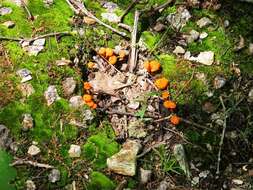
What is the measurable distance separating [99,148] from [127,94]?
0.72m

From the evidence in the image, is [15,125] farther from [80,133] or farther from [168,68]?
[168,68]

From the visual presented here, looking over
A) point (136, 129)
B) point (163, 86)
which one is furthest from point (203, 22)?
point (136, 129)

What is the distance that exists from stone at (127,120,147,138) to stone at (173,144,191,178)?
0.35m

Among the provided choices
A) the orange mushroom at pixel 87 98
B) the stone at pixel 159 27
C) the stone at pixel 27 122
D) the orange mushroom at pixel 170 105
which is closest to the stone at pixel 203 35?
the stone at pixel 159 27

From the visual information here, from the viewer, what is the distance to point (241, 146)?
13.7 feet

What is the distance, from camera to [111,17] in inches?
195

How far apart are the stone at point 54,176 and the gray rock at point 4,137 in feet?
1.70

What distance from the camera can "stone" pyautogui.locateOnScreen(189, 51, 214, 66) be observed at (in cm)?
467

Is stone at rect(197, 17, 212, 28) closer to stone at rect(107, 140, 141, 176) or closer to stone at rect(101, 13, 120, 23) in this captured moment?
stone at rect(101, 13, 120, 23)

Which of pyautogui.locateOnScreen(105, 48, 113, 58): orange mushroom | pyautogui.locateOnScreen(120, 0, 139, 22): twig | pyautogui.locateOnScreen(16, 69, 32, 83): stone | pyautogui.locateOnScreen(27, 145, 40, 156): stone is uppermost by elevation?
pyautogui.locateOnScreen(120, 0, 139, 22): twig

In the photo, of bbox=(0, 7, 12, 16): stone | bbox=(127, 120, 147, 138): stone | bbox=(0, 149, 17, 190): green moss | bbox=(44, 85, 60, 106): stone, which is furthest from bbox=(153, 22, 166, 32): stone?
bbox=(0, 149, 17, 190): green moss

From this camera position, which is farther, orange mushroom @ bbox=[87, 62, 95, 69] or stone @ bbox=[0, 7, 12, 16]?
stone @ bbox=[0, 7, 12, 16]

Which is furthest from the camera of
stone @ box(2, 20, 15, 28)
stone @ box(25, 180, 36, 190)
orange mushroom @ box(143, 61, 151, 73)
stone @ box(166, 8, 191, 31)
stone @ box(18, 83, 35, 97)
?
stone @ box(166, 8, 191, 31)

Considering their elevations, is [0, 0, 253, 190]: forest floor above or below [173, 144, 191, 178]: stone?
above
